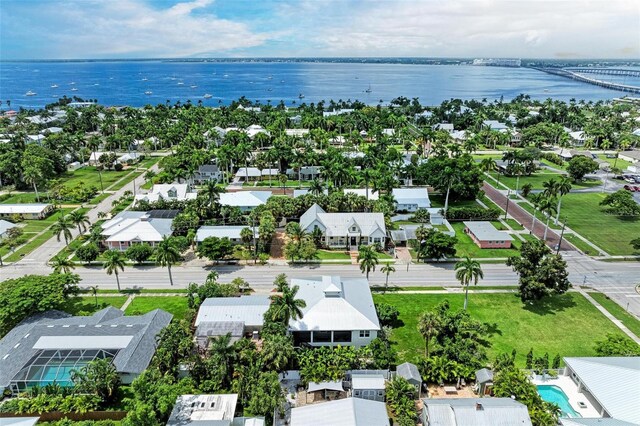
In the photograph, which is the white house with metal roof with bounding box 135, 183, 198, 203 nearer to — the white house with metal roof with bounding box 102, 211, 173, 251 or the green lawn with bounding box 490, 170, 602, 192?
the white house with metal roof with bounding box 102, 211, 173, 251

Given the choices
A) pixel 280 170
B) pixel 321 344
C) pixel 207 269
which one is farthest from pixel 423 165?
pixel 321 344

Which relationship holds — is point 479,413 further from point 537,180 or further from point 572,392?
point 537,180

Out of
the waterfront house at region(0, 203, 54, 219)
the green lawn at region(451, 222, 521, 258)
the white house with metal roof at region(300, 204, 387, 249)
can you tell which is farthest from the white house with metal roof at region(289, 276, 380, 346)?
the waterfront house at region(0, 203, 54, 219)

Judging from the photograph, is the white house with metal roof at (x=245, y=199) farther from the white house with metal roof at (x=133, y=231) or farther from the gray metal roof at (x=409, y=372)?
the gray metal roof at (x=409, y=372)

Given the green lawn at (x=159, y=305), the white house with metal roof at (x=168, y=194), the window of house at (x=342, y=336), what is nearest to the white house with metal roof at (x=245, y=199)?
the white house with metal roof at (x=168, y=194)

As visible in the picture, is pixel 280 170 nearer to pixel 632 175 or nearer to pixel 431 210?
pixel 431 210
